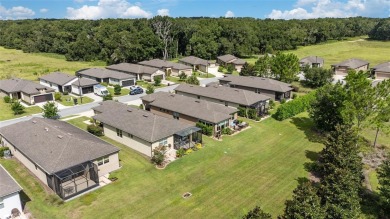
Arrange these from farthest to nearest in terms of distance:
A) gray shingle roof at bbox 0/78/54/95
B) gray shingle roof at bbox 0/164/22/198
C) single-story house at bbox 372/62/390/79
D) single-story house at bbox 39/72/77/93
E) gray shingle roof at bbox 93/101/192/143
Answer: single-story house at bbox 372/62/390/79 < single-story house at bbox 39/72/77/93 < gray shingle roof at bbox 0/78/54/95 < gray shingle roof at bbox 93/101/192/143 < gray shingle roof at bbox 0/164/22/198

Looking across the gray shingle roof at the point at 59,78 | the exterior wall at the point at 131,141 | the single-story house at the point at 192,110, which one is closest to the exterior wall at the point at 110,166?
the exterior wall at the point at 131,141

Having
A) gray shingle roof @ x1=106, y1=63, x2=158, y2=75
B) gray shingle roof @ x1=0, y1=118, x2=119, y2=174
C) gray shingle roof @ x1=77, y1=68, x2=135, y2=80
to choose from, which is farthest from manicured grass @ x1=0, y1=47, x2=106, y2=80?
gray shingle roof @ x1=0, y1=118, x2=119, y2=174

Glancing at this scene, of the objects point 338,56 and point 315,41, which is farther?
point 315,41

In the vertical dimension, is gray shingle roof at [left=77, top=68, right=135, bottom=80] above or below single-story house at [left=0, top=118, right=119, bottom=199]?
above

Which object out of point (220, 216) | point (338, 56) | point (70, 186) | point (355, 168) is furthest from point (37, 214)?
point (338, 56)

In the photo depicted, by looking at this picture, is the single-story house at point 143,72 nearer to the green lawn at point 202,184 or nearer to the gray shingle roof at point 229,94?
the gray shingle roof at point 229,94

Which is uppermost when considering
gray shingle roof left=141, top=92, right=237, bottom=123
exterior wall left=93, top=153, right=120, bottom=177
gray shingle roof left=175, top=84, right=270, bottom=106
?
gray shingle roof left=175, top=84, right=270, bottom=106

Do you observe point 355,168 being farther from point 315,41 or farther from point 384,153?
point 315,41

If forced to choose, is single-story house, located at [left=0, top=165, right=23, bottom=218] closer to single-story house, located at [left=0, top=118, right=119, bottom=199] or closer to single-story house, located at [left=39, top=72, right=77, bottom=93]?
single-story house, located at [left=0, top=118, right=119, bottom=199]
